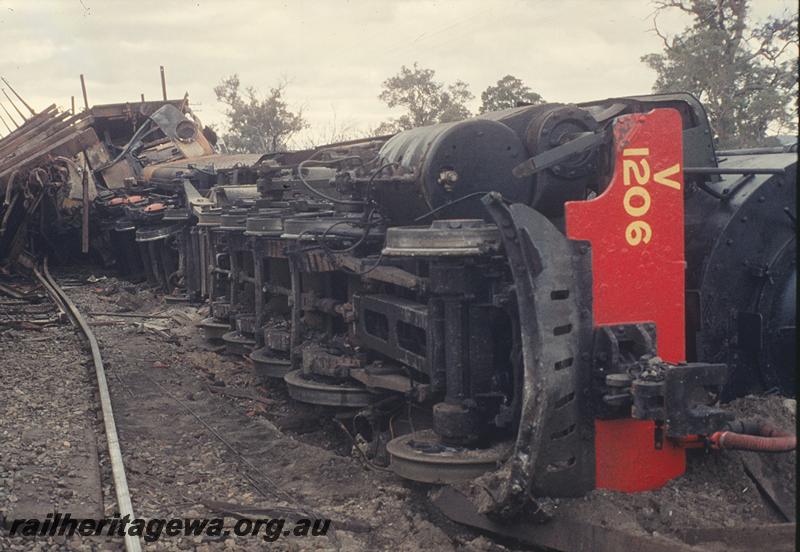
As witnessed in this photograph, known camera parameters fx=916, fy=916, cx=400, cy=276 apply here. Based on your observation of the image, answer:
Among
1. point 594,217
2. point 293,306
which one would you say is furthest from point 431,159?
point 293,306

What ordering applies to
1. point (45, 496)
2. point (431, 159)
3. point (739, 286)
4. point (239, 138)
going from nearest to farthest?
point (739, 286)
point (431, 159)
point (45, 496)
point (239, 138)

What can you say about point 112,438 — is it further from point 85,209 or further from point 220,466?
point 85,209

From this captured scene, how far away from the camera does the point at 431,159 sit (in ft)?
17.0

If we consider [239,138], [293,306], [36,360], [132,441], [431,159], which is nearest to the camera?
[431,159]

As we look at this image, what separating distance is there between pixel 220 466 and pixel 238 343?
3529 mm

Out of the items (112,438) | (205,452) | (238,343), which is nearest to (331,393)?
(205,452)

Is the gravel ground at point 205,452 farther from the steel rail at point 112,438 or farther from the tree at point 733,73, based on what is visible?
the tree at point 733,73

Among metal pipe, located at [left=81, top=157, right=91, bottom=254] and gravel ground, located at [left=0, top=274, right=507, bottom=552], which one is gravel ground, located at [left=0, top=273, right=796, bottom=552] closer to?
gravel ground, located at [left=0, top=274, right=507, bottom=552]

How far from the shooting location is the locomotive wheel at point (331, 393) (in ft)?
21.5

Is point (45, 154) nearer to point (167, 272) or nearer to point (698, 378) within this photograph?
point (167, 272)

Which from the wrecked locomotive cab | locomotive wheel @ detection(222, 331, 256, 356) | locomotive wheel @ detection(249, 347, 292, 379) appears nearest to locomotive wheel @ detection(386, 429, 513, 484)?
the wrecked locomotive cab

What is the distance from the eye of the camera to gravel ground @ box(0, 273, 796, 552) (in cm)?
450

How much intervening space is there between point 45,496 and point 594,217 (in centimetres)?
377

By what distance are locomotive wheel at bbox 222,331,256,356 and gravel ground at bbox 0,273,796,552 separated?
0.59 feet
